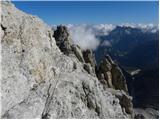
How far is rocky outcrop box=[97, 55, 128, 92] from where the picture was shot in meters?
85.0

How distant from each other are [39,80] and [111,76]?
45917mm

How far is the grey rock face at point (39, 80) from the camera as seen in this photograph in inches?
1614

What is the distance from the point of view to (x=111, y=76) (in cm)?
9119

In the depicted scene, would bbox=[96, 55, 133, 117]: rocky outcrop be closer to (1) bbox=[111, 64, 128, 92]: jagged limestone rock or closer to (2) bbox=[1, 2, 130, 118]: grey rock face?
(1) bbox=[111, 64, 128, 92]: jagged limestone rock

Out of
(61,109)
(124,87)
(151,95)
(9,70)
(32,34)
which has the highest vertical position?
(151,95)

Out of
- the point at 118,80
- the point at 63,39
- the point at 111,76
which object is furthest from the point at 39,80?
the point at 111,76

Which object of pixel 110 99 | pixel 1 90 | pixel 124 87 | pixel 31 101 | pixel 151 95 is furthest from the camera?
pixel 151 95

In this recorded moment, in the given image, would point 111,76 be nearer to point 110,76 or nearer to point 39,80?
point 110,76

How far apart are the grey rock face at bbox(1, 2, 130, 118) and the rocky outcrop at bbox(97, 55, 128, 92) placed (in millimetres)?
29227

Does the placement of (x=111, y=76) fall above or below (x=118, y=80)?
above

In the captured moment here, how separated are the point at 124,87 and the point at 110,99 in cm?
3046

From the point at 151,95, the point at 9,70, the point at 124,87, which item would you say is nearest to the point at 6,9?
the point at 9,70

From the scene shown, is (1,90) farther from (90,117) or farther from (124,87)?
(124,87)

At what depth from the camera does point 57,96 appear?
44.3 m
